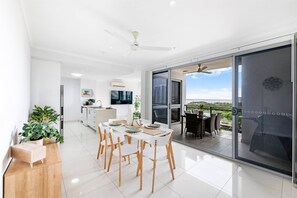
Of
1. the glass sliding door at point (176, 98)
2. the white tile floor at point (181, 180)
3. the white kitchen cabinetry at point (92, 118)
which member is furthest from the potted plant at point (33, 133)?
the glass sliding door at point (176, 98)

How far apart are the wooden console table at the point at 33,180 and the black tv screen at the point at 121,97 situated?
664cm

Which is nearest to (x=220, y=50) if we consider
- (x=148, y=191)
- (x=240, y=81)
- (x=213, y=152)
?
(x=240, y=81)

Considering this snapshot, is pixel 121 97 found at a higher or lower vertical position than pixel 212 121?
higher

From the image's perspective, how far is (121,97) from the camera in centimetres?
833

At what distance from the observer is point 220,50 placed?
3008 millimetres

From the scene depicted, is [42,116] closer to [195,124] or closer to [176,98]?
[195,124]

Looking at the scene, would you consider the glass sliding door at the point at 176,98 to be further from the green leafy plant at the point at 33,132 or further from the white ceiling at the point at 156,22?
the green leafy plant at the point at 33,132

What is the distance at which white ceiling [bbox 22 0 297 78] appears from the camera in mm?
1734

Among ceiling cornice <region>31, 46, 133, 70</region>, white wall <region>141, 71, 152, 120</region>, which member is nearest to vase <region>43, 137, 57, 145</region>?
ceiling cornice <region>31, 46, 133, 70</region>

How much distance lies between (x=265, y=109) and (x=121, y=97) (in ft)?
23.1

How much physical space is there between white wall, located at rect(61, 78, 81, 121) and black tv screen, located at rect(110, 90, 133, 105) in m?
1.81

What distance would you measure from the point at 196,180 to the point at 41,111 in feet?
11.3

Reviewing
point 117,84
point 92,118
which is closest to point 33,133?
point 92,118

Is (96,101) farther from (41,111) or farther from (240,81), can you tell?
(240,81)
